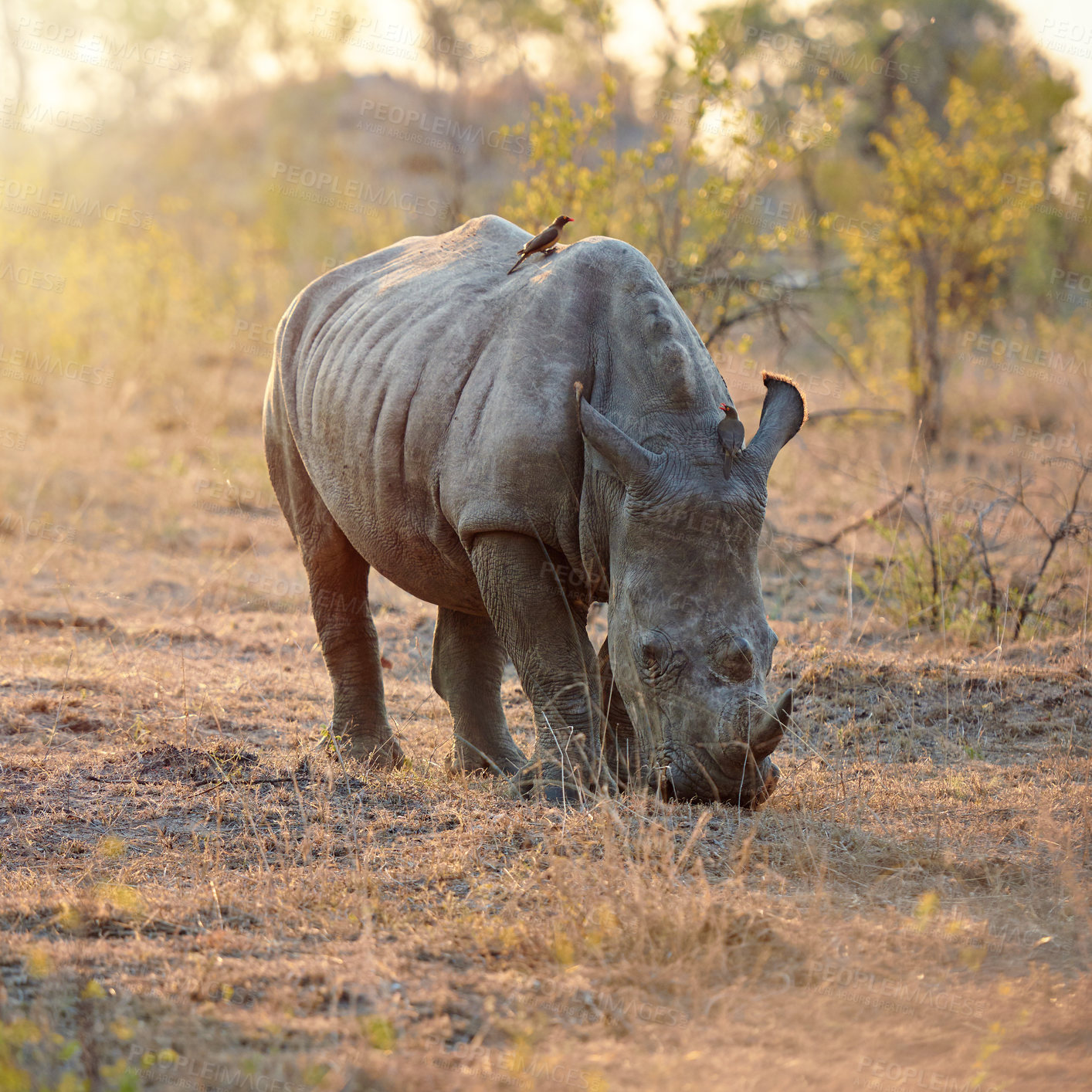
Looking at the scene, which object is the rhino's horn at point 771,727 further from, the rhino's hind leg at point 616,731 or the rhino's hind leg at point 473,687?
the rhino's hind leg at point 473,687

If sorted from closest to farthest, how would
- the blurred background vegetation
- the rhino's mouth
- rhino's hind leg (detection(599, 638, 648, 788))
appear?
the rhino's mouth
rhino's hind leg (detection(599, 638, 648, 788))
the blurred background vegetation

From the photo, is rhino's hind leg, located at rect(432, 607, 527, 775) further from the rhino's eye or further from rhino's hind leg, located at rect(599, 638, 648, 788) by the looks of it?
the rhino's eye

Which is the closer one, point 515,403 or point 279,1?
point 515,403

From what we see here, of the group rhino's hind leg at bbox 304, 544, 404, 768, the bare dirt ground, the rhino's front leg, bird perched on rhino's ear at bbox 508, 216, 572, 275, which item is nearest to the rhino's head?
the bare dirt ground

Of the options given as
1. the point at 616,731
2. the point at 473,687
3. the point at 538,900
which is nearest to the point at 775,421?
the point at 616,731

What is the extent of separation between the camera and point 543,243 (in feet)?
15.8

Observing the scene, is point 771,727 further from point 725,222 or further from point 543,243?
point 725,222

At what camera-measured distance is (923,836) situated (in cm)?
396

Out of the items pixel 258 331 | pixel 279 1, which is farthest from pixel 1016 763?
pixel 279 1

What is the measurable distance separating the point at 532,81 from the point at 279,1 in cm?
856

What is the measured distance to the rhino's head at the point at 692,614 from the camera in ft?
12.5

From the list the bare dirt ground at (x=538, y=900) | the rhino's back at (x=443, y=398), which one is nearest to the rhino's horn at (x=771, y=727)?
the bare dirt ground at (x=538, y=900)

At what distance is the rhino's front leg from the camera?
433 cm

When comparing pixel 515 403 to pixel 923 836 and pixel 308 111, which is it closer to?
pixel 923 836
